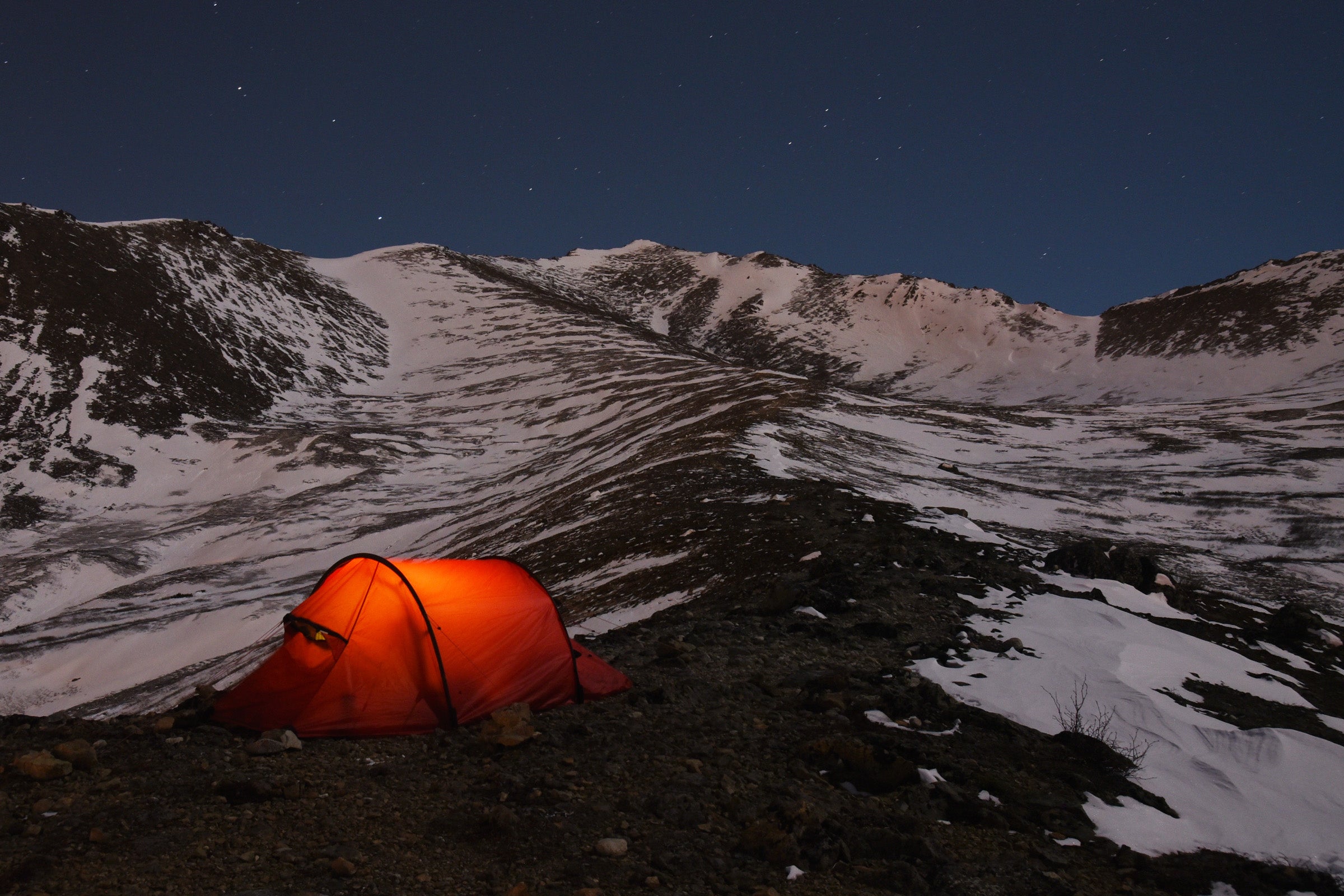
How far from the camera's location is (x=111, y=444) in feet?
247

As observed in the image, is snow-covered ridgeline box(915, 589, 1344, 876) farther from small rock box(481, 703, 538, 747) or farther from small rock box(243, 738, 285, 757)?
small rock box(243, 738, 285, 757)

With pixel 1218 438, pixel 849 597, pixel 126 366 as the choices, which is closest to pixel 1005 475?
pixel 1218 438

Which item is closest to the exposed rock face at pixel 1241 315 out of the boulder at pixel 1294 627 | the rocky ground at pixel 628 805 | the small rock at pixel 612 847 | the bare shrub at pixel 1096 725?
the boulder at pixel 1294 627

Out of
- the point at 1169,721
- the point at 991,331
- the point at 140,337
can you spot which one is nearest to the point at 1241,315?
the point at 991,331

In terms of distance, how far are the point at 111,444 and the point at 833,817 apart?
88413 millimetres

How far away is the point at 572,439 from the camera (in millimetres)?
70125

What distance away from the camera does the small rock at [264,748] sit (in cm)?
863

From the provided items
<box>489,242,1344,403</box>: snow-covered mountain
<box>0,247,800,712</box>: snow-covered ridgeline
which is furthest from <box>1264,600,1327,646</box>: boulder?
<box>489,242,1344,403</box>: snow-covered mountain

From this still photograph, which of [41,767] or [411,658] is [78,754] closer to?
[41,767]

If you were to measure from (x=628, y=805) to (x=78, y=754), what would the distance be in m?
5.67

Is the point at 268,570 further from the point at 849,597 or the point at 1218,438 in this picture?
the point at 1218,438

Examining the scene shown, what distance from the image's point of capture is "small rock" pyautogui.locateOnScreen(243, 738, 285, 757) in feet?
28.3

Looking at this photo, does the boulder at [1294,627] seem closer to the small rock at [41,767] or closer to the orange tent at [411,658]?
the orange tent at [411,658]

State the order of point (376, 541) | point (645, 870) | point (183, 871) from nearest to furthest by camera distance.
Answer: point (183, 871), point (645, 870), point (376, 541)
